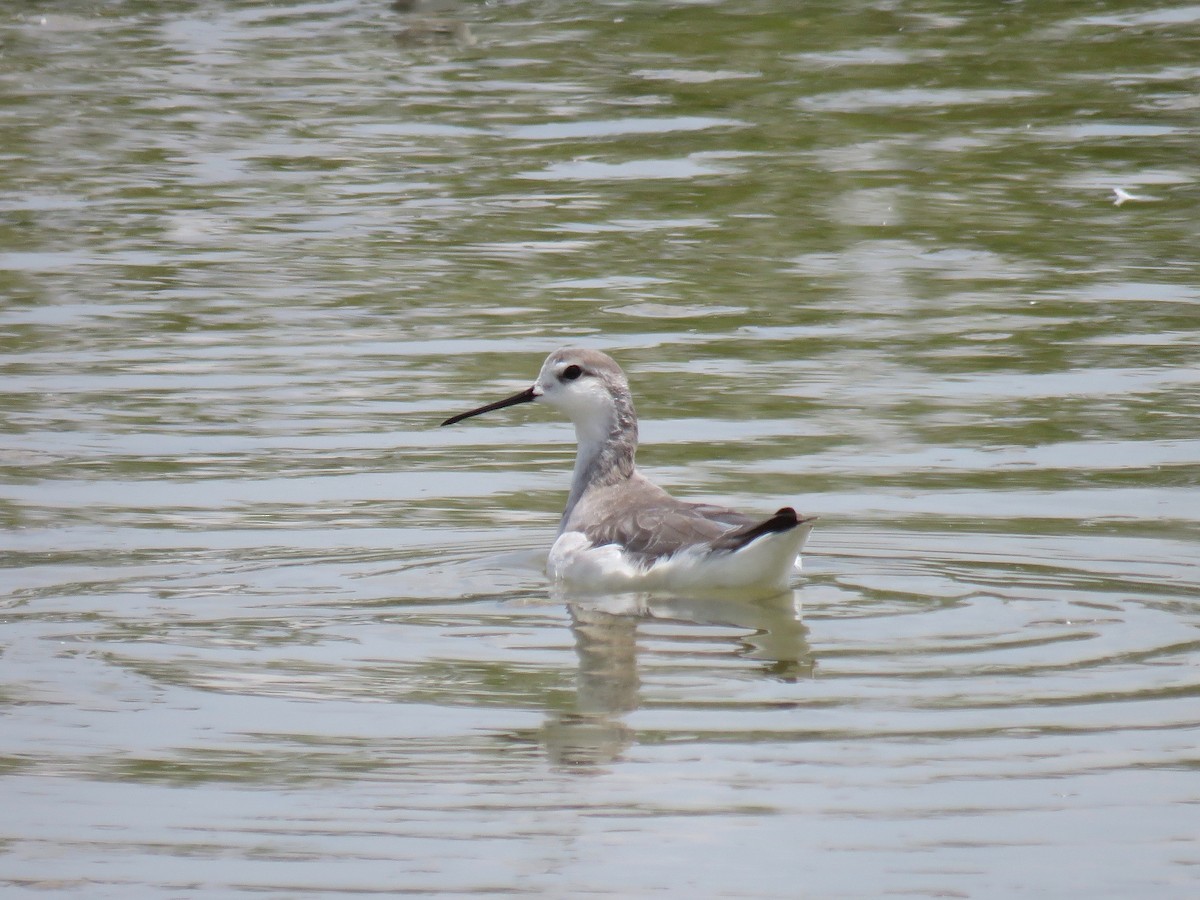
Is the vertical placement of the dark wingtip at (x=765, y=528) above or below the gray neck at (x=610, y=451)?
above

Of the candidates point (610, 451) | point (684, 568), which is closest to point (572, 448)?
point (610, 451)

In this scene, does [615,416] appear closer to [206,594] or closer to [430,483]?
[430,483]

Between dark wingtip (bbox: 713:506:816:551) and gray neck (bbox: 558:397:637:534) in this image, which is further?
gray neck (bbox: 558:397:637:534)

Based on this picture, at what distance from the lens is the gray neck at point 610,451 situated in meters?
10.5

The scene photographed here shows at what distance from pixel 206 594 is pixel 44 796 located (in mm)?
2299

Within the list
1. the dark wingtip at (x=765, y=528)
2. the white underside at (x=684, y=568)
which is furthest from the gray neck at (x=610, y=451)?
the dark wingtip at (x=765, y=528)

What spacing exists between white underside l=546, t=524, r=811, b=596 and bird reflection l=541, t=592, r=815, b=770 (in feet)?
0.21

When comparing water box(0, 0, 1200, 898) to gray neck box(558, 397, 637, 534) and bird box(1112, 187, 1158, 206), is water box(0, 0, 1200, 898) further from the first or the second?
gray neck box(558, 397, 637, 534)

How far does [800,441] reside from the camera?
11.3 metres

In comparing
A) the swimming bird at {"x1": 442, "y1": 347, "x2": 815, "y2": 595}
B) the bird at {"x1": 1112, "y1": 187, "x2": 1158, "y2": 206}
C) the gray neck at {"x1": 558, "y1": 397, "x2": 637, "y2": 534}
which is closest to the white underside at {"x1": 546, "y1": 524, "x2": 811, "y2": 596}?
the swimming bird at {"x1": 442, "y1": 347, "x2": 815, "y2": 595}

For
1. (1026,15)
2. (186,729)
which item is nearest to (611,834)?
(186,729)

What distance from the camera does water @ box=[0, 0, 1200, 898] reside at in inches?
259

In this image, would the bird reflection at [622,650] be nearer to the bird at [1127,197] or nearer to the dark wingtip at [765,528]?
the dark wingtip at [765,528]

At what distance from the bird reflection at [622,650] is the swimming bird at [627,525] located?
0.33 feet
